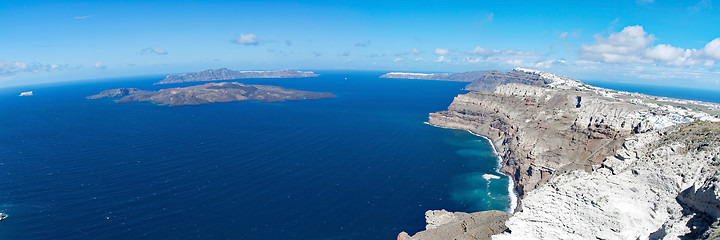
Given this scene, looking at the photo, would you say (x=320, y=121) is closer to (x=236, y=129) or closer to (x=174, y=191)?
(x=236, y=129)

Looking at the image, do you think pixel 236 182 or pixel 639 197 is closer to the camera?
pixel 639 197

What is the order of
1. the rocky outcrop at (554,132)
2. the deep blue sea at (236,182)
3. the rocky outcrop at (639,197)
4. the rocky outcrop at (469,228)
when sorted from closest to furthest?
the rocky outcrop at (639,197) < the rocky outcrop at (469,228) < the deep blue sea at (236,182) < the rocky outcrop at (554,132)

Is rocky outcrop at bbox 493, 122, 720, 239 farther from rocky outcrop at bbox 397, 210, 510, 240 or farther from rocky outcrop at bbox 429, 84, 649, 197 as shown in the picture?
rocky outcrop at bbox 429, 84, 649, 197

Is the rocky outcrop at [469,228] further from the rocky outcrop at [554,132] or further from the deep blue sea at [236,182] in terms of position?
the rocky outcrop at [554,132]

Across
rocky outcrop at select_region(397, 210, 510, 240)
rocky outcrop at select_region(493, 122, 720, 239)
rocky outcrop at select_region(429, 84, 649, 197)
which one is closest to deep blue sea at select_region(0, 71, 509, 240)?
rocky outcrop at select_region(429, 84, 649, 197)

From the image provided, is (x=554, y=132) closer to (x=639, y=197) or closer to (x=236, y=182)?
(x=639, y=197)

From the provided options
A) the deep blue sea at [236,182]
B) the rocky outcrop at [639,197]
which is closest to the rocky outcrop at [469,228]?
the rocky outcrop at [639,197]

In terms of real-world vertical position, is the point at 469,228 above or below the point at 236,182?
above

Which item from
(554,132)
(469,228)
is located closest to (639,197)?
(469,228)
